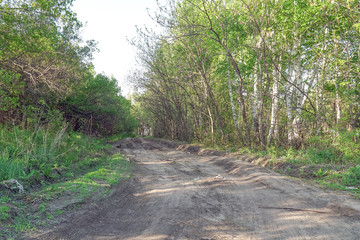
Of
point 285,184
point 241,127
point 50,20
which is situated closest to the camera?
point 285,184

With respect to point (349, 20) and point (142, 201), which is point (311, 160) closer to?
point (349, 20)

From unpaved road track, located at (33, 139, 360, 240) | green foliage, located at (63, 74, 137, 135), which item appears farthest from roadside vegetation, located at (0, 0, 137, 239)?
green foliage, located at (63, 74, 137, 135)

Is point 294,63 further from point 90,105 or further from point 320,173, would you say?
point 90,105

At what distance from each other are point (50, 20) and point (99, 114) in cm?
1567

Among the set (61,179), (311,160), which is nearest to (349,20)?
(311,160)

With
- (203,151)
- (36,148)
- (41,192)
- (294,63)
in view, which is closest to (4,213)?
(41,192)

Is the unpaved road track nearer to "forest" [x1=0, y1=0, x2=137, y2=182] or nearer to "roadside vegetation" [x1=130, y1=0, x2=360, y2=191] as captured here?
"roadside vegetation" [x1=130, y1=0, x2=360, y2=191]

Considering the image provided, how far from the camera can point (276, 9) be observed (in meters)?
12.9

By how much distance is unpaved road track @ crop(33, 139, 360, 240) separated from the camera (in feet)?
13.8

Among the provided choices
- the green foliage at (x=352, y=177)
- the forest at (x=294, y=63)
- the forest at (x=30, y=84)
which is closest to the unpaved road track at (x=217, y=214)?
the green foliage at (x=352, y=177)

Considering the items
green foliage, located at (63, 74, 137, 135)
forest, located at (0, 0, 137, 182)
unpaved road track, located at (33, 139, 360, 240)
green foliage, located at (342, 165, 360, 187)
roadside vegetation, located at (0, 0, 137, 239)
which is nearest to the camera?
unpaved road track, located at (33, 139, 360, 240)

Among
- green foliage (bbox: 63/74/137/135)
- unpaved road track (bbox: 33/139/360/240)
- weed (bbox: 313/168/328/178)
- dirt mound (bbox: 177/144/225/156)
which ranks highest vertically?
green foliage (bbox: 63/74/137/135)

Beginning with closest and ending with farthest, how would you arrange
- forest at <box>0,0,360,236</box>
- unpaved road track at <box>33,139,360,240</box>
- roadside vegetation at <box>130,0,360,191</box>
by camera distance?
unpaved road track at <box>33,139,360,240</box> → forest at <box>0,0,360,236</box> → roadside vegetation at <box>130,0,360,191</box>

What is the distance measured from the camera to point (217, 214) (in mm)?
5223
